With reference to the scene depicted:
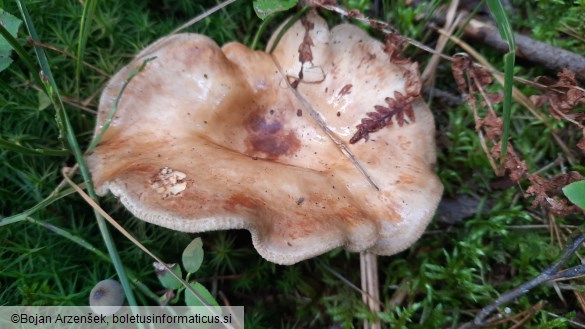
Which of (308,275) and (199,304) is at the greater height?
(199,304)

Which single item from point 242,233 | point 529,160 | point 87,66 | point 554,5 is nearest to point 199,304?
→ point 242,233

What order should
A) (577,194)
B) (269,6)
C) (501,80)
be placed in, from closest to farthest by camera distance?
(577,194), (269,6), (501,80)

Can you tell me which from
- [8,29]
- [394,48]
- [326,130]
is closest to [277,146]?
[326,130]

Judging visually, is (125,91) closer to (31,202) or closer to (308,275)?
(31,202)

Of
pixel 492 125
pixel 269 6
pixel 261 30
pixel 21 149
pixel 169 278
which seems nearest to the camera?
pixel 21 149

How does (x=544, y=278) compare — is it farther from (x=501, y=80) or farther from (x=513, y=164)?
(x=501, y=80)

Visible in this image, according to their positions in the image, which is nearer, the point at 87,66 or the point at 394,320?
the point at 394,320

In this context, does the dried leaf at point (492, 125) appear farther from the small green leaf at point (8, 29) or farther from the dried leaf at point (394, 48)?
the small green leaf at point (8, 29)
